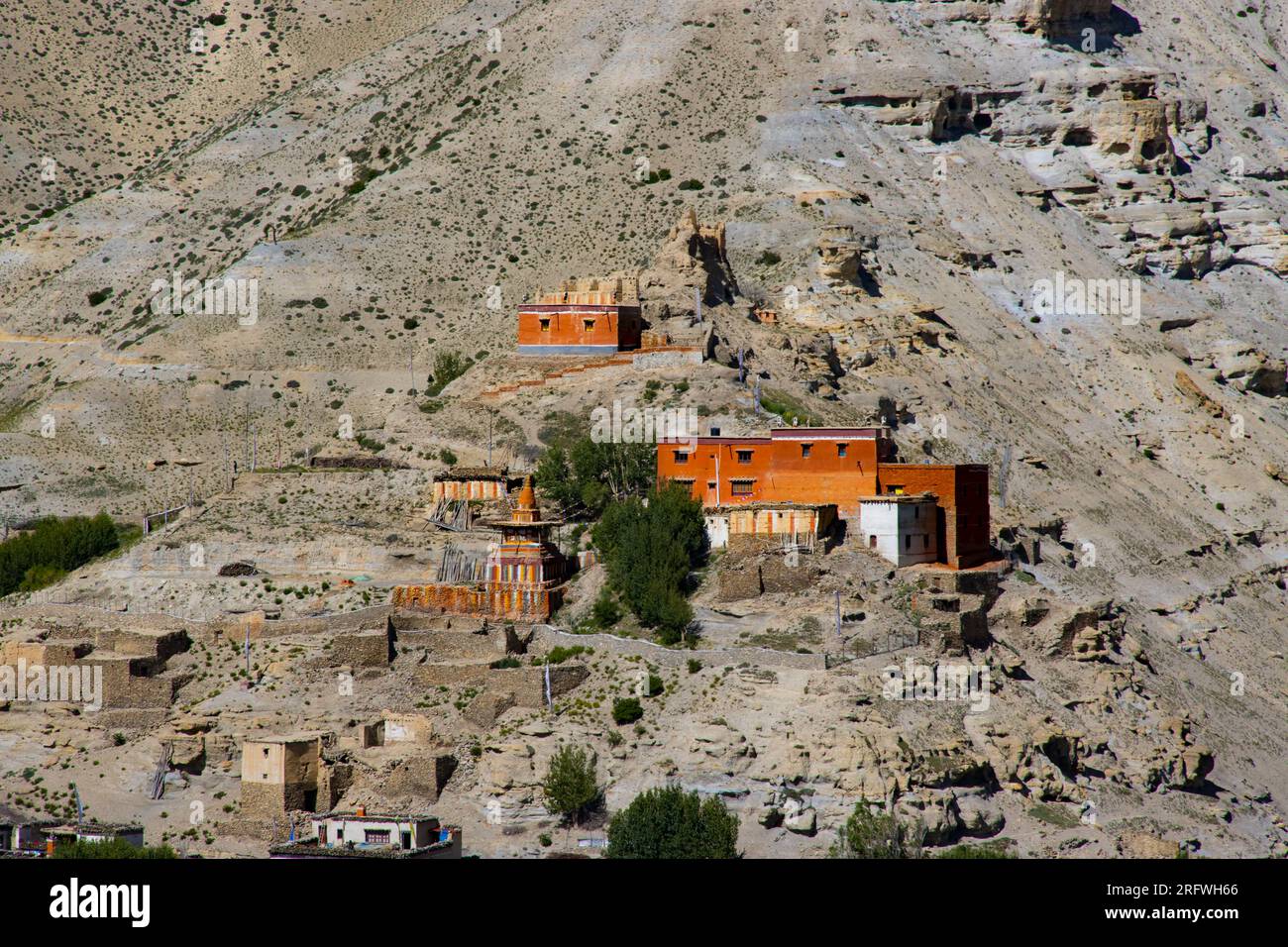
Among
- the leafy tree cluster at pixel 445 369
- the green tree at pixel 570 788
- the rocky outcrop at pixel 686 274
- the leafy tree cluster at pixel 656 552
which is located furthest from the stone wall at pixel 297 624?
the rocky outcrop at pixel 686 274

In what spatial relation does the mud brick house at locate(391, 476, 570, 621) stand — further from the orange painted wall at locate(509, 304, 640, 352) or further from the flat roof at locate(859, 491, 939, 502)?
the orange painted wall at locate(509, 304, 640, 352)

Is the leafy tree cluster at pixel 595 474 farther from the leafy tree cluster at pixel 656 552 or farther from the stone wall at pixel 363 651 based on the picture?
the stone wall at pixel 363 651

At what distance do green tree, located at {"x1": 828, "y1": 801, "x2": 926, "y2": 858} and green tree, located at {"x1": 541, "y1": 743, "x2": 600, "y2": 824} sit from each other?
689cm

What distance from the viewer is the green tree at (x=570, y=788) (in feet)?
180

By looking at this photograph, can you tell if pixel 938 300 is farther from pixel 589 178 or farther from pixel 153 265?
pixel 153 265

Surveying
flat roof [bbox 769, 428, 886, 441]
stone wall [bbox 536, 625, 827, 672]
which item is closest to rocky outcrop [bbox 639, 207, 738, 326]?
flat roof [bbox 769, 428, 886, 441]

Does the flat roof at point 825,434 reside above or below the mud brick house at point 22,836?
above

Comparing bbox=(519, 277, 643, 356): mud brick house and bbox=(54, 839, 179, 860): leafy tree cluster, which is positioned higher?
bbox=(519, 277, 643, 356): mud brick house

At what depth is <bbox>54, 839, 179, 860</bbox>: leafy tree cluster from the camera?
51.1 m

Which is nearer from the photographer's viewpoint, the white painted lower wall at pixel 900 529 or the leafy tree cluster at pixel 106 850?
the leafy tree cluster at pixel 106 850

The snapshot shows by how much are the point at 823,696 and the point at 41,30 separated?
113488mm

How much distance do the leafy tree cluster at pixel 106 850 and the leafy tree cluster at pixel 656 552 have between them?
16109 mm

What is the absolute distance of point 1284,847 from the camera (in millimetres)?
60812

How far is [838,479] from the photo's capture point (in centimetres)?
6694
